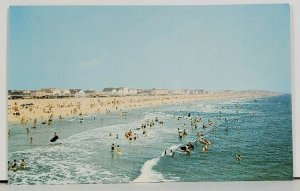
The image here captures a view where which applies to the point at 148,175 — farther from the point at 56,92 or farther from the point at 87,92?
the point at 56,92

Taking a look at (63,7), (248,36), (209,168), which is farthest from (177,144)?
(63,7)

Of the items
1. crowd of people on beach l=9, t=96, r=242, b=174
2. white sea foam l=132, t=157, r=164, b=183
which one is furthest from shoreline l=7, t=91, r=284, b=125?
white sea foam l=132, t=157, r=164, b=183

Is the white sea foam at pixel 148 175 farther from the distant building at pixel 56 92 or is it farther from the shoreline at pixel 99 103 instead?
the distant building at pixel 56 92

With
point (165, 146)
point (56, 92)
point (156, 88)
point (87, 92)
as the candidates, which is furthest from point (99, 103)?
point (165, 146)

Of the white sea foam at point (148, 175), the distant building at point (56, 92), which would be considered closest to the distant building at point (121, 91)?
the distant building at point (56, 92)

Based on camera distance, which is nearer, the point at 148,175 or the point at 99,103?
the point at 148,175

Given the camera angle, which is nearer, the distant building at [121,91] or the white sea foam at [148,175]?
the white sea foam at [148,175]

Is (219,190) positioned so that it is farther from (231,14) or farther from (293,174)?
(231,14)

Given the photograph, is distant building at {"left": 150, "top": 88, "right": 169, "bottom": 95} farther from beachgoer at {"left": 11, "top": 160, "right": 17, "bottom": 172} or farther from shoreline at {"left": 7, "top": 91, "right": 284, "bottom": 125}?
beachgoer at {"left": 11, "top": 160, "right": 17, "bottom": 172}
